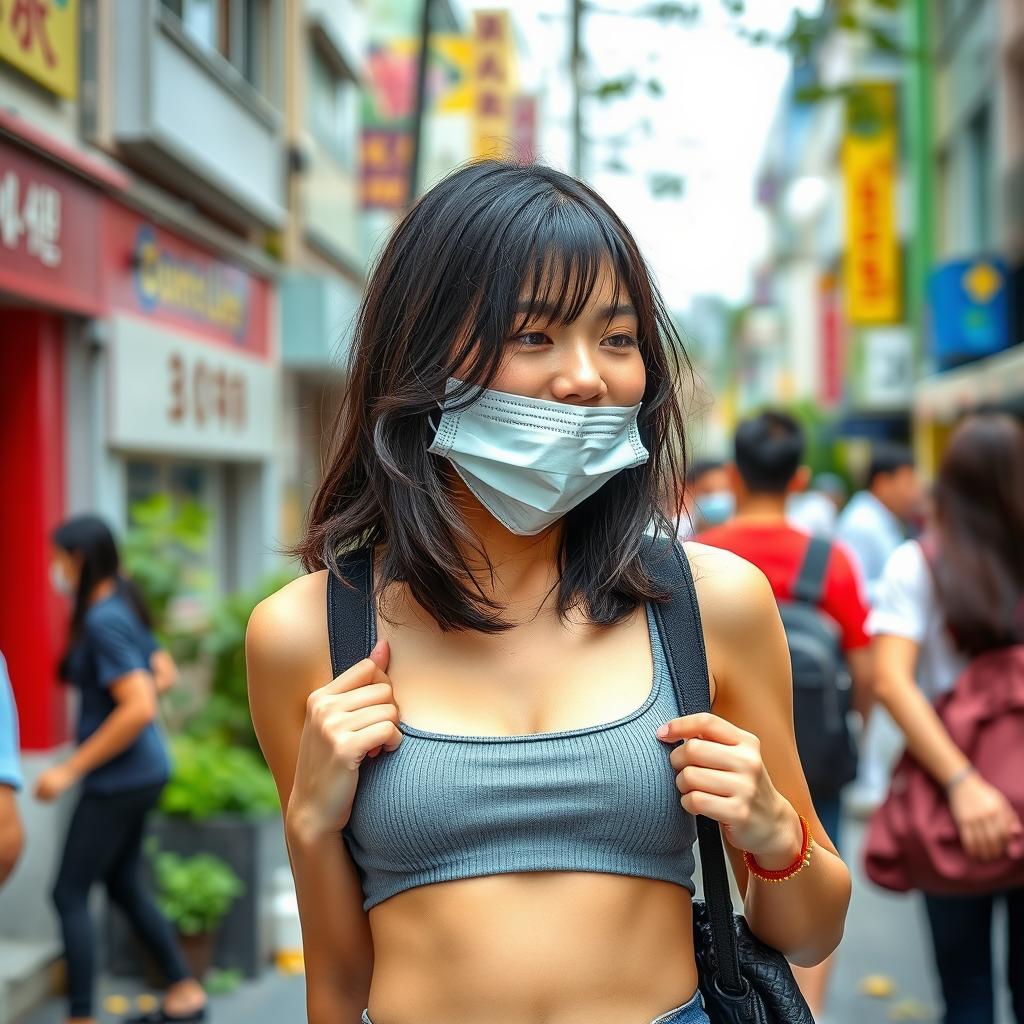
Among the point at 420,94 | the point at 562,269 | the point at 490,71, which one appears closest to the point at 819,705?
the point at 562,269

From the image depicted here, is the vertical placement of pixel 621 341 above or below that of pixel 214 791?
above

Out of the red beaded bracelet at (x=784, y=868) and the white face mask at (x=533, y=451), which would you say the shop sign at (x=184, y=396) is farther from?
the red beaded bracelet at (x=784, y=868)

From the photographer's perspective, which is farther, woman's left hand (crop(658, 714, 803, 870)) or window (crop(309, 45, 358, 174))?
window (crop(309, 45, 358, 174))

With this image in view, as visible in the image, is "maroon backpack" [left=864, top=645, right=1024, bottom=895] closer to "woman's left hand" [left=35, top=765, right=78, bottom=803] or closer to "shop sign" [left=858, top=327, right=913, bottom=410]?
"woman's left hand" [left=35, top=765, right=78, bottom=803]

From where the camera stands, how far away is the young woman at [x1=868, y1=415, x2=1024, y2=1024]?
11.0ft

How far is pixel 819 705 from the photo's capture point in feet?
13.9

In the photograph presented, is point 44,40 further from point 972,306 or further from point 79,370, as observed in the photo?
point 972,306

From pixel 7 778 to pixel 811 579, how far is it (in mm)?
2618

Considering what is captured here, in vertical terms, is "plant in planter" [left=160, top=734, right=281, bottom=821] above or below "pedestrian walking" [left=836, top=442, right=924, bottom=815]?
below

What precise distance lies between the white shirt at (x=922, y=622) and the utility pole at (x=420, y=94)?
5.95 metres

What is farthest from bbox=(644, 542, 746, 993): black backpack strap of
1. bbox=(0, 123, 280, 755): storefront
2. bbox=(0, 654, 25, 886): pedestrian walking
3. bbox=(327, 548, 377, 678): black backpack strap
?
bbox=(0, 123, 280, 755): storefront

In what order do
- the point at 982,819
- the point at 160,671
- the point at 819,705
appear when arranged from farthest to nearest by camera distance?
the point at 160,671 → the point at 819,705 → the point at 982,819

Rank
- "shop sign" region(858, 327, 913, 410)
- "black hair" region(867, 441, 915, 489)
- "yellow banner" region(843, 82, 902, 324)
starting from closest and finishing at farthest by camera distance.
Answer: "black hair" region(867, 441, 915, 489) → "yellow banner" region(843, 82, 902, 324) → "shop sign" region(858, 327, 913, 410)

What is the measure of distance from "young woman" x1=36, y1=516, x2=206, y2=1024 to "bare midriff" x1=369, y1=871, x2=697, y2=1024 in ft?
11.2
